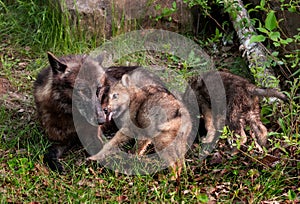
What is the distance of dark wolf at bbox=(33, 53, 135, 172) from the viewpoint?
528 cm

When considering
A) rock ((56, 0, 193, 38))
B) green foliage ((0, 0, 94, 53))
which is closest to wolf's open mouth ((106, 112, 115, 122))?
green foliage ((0, 0, 94, 53))

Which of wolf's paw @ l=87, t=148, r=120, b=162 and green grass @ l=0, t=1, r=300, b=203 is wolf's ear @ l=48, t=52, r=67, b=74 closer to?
green grass @ l=0, t=1, r=300, b=203

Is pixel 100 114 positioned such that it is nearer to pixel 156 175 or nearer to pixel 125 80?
pixel 125 80

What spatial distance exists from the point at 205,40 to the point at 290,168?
300cm

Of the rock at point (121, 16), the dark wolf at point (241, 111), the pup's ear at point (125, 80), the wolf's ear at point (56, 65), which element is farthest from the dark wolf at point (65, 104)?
the rock at point (121, 16)

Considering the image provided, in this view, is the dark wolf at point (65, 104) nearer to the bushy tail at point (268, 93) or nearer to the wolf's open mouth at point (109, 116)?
the wolf's open mouth at point (109, 116)

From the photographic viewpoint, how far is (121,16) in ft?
23.6

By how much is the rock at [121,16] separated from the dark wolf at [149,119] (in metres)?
1.66

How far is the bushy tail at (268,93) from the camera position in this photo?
505 cm

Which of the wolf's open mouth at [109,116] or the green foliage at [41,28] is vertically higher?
the green foliage at [41,28]

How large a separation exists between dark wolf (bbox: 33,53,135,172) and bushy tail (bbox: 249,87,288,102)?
1.65 meters

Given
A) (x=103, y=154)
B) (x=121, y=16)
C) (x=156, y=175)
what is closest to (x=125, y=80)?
(x=103, y=154)

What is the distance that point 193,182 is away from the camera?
4.98 meters

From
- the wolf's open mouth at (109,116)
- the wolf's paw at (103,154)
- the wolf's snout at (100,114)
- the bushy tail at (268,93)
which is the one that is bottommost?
the wolf's paw at (103,154)
